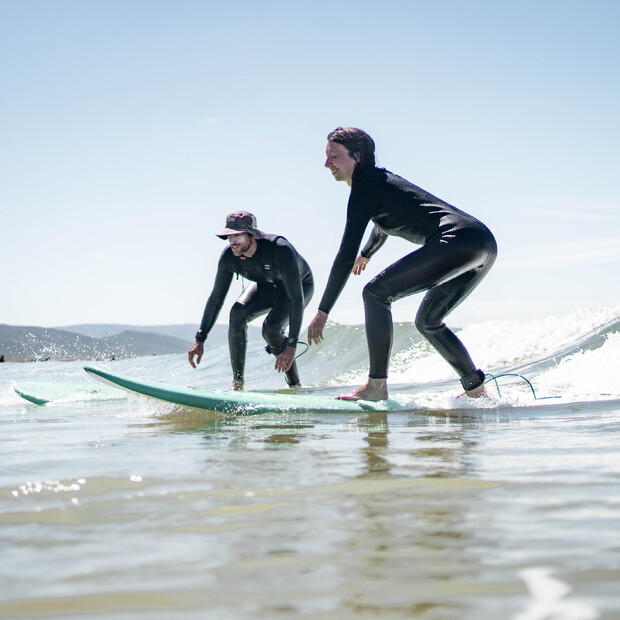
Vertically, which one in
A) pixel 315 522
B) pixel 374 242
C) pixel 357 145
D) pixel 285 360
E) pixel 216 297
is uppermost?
pixel 357 145

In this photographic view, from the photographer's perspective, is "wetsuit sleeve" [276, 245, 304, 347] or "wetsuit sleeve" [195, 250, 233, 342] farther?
"wetsuit sleeve" [195, 250, 233, 342]

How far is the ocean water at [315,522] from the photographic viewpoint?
1223mm

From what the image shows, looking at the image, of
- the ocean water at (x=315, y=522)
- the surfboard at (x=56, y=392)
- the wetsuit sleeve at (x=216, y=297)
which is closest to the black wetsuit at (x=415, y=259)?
the ocean water at (x=315, y=522)

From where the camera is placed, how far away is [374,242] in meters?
5.52

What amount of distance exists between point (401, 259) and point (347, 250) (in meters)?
0.37

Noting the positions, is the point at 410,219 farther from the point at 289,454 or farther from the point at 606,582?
the point at 606,582

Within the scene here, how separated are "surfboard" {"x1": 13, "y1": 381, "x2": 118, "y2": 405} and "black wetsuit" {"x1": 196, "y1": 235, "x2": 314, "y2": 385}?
1717 millimetres

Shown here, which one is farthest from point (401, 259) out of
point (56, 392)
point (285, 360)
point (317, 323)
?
point (56, 392)

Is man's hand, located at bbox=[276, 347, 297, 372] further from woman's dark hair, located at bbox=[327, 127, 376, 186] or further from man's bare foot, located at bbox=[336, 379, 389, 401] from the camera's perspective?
woman's dark hair, located at bbox=[327, 127, 376, 186]

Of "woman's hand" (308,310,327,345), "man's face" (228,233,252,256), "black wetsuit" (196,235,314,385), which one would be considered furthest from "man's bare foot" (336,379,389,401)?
"man's face" (228,233,252,256)

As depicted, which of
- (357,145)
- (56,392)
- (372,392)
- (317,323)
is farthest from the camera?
(56,392)

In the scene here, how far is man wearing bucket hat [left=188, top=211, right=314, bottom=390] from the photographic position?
632cm

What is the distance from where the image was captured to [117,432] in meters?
3.94

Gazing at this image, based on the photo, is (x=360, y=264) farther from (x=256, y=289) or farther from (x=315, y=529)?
(x=315, y=529)
